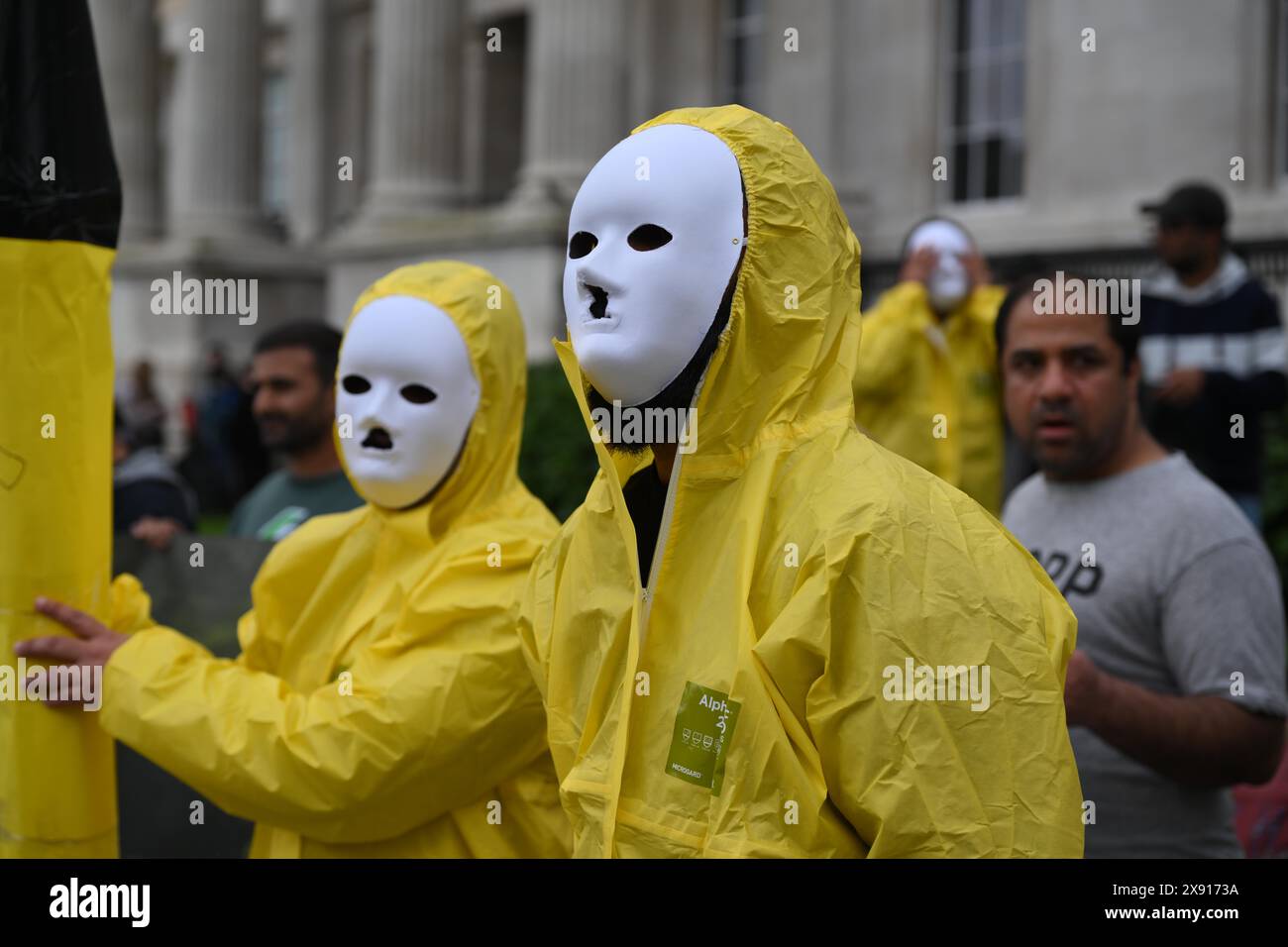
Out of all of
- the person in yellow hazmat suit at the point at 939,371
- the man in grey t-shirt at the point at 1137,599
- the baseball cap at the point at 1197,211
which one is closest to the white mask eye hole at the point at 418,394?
the man in grey t-shirt at the point at 1137,599

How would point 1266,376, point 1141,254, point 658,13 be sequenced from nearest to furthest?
point 1266,376
point 1141,254
point 658,13

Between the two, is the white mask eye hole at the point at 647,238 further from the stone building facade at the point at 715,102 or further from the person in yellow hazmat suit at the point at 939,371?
the stone building facade at the point at 715,102

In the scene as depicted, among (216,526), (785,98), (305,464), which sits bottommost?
(216,526)

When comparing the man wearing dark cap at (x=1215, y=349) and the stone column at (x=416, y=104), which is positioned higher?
the stone column at (x=416, y=104)

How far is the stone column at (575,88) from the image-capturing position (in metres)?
14.7

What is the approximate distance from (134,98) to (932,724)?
20409 mm

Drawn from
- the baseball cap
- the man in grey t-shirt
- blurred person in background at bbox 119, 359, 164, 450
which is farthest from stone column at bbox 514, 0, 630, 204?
the man in grey t-shirt

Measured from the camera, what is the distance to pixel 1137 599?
344 centimetres

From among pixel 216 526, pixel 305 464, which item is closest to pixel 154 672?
pixel 305 464

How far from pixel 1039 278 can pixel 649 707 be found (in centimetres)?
201

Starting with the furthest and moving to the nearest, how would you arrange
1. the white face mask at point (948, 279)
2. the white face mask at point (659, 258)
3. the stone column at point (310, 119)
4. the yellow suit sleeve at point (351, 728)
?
1. the stone column at point (310, 119)
2. the white face mask at point (948, 279)
3. the yellow suit sleeve at point (351, 728)
4. the white face mask at point (659, 258)

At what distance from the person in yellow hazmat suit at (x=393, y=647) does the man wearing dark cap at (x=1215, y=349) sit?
10.1ft

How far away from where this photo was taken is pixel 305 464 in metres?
5.28
